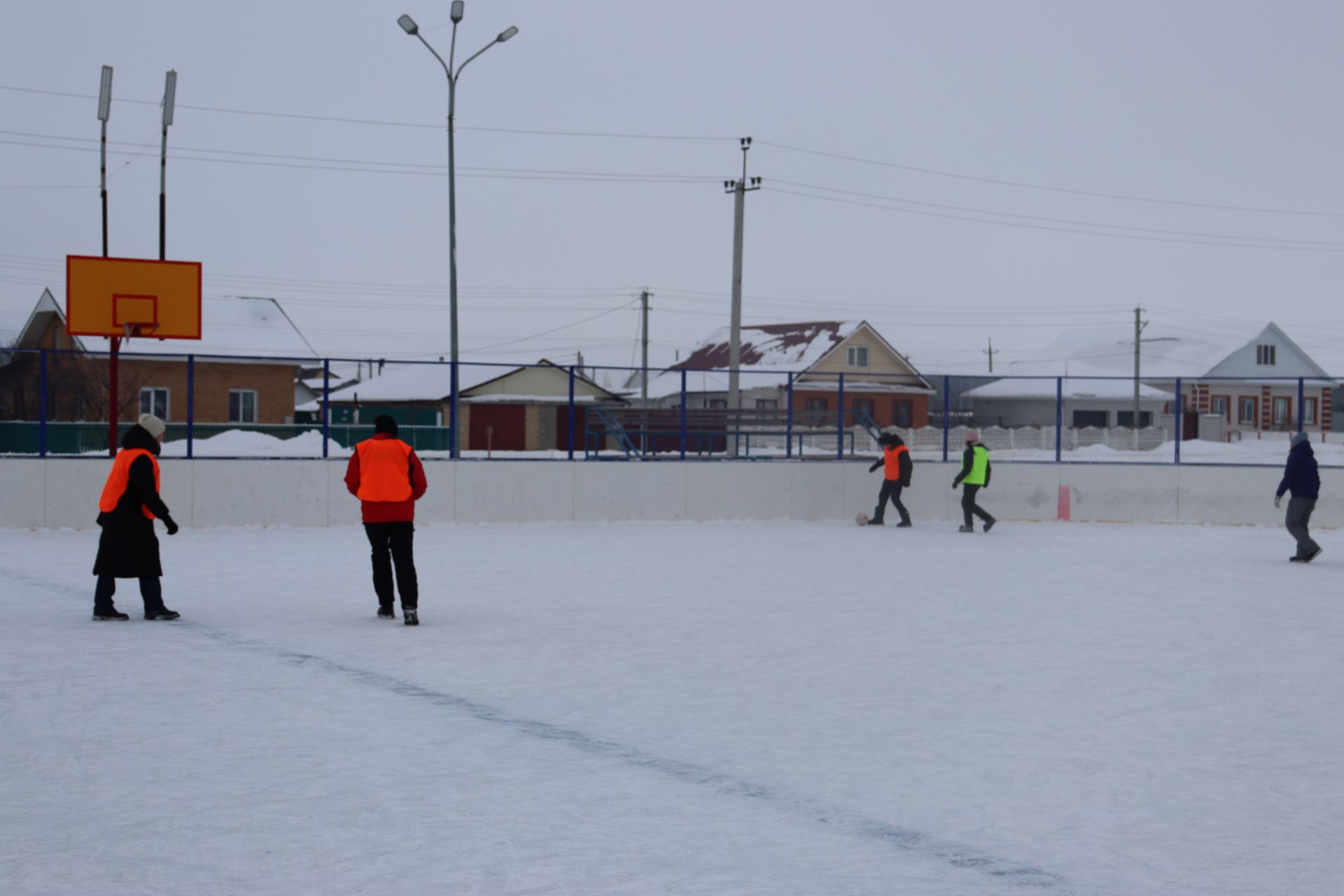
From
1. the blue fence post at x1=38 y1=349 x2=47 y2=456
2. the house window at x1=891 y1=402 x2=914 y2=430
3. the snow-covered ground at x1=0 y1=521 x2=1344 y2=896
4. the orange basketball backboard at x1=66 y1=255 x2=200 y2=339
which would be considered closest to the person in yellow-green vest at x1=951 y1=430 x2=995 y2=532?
the snow-covered ground at x1=0 y1=521 x2=1344 y2=896

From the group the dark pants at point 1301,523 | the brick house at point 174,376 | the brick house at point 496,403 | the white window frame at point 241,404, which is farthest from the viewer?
the brick house at point 496,403

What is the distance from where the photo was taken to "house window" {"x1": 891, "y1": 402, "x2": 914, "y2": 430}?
54.6 metres

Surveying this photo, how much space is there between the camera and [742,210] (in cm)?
3456

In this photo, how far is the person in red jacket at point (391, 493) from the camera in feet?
33.9

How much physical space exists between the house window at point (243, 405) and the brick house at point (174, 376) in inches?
0.8

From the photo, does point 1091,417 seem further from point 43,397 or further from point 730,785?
point 730,785

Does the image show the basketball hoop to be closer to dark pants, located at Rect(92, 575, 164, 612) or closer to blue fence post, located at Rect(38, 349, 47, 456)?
blue fence post, located at Rect(38, 349, 47, 456)

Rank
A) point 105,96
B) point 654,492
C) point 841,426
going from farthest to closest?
1. point 105,96
2. point 841,426
3. point 654,492

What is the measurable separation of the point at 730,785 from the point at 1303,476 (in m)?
12.5

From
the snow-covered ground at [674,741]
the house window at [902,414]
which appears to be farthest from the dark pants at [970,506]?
the house window at [902,414]

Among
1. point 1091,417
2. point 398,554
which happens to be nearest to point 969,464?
point 398,554

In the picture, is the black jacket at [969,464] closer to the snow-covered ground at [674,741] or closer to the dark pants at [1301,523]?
the dark pants at [1301,523]

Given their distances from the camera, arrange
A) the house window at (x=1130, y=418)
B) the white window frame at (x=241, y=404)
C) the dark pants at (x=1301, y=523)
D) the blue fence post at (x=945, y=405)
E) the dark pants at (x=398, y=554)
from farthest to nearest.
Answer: the house window at (x=1130, y=418)
the white window frame at (x=241, y=404)
the blue fence post at (x=945, y=405)
the dark pants at (x=1301, y=523)
the dark pants at (x=398, y=554)

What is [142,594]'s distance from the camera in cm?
1050
